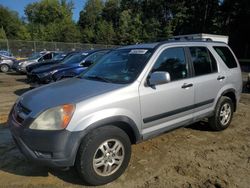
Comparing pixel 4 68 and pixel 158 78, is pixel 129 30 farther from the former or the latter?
pixel 158 78

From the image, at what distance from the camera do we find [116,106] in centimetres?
369

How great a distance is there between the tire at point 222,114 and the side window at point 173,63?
125 cm

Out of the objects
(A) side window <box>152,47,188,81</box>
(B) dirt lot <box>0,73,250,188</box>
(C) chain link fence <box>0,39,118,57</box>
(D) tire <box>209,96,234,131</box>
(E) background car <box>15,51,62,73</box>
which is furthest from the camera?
(C) chain link fence <box>0,39,118,57</box>

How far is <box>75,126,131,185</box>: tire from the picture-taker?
136 inches

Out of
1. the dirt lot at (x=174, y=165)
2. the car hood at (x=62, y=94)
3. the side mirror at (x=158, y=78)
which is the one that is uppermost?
the side mirror at (x=158, y=78)

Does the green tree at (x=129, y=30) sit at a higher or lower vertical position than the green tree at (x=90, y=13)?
lower

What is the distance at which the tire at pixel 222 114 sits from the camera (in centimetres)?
548

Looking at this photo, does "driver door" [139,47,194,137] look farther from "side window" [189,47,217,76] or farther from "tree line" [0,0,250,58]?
"tree line" [0,0,250,58]

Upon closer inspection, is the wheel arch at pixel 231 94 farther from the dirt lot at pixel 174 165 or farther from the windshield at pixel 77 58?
the windshield at pixel 77 58

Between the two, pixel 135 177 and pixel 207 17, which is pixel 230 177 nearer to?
pixel 135 177

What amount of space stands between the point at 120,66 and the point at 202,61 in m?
1.62

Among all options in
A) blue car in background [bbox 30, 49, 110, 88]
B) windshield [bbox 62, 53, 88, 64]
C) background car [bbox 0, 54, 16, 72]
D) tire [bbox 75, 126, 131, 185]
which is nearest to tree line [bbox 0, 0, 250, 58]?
background car [bbox 0, 54, 16, 72]

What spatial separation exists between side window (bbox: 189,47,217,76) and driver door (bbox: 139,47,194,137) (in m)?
0.25

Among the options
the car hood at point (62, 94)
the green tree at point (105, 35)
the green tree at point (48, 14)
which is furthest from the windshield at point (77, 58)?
the green tree at point (48, 14)
